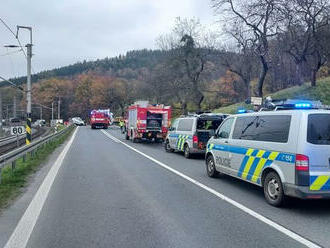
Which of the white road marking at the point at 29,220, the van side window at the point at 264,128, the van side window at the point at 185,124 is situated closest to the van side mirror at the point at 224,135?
the van side window at the point at 264,128

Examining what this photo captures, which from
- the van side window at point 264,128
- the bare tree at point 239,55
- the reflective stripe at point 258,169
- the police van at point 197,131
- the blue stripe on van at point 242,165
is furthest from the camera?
the bare tree at point 239,55

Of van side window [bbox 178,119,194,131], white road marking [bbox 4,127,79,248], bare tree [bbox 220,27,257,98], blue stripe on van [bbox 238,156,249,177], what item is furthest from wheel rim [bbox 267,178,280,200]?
bare tree [bbox 220,27,257,98]

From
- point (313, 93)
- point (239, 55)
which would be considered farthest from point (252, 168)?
point (239, 55)

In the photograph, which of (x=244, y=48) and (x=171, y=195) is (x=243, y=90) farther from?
(x=171, y=195)

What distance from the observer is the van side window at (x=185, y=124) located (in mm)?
16891

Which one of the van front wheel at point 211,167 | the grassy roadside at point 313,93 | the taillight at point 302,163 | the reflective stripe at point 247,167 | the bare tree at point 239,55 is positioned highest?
the bare tree at point 239,55

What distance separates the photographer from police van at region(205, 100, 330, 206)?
6875 millimetres

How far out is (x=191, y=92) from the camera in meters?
51.2

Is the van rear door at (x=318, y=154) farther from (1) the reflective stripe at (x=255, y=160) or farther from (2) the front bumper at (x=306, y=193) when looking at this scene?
(1) the reflective stripe at (x=255, y=160)

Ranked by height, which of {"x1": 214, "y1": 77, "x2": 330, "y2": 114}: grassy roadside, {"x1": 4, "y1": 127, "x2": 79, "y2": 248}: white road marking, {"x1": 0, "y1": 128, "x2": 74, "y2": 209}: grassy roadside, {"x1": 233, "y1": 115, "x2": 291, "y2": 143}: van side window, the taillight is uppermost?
{"x1": 214, "y1": 77, "x2": 330, "y2": 114}: grassy roadside

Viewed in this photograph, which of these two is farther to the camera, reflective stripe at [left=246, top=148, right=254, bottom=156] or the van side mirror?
the van side mirror

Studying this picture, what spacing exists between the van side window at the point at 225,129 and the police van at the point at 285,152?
54cm

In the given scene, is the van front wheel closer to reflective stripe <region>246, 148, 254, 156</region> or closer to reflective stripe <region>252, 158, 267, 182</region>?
reflective stripe <region>246, 148, 254, 156</region>

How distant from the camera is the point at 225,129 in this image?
10359mm
